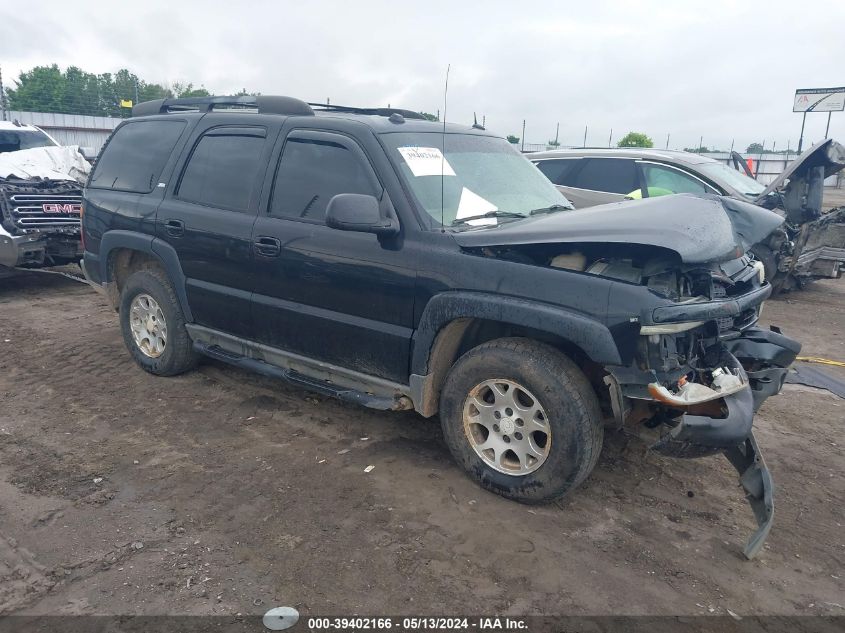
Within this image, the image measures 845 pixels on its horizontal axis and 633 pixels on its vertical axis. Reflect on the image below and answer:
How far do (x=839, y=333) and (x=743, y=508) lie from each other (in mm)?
4582

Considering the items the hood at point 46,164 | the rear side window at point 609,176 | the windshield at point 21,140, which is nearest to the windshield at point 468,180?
the rear side window at point 609,176

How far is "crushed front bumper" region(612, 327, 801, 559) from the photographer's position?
296 centimetres

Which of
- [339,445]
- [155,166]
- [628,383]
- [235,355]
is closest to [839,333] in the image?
[628,383]

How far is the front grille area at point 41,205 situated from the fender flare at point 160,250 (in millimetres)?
3071

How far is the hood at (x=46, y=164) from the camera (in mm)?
8180

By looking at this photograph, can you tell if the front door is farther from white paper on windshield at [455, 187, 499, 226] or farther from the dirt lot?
the dirt lot

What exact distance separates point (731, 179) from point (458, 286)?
5.97 meters

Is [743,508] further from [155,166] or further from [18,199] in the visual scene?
[18,199]

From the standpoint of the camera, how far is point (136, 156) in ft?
17.0

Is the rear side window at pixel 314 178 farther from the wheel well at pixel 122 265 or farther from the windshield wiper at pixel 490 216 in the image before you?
the wheel well at pixel 122 265

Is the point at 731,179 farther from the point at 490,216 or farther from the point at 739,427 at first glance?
the point at 739,427

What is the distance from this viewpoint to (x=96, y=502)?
3416 mm

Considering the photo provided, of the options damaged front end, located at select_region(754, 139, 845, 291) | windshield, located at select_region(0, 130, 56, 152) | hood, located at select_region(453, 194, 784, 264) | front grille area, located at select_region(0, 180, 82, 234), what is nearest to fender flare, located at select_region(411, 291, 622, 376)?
hood, located at select_region(453, 194, 784, 264)

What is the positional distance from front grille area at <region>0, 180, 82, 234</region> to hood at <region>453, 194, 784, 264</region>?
6.27 meters
